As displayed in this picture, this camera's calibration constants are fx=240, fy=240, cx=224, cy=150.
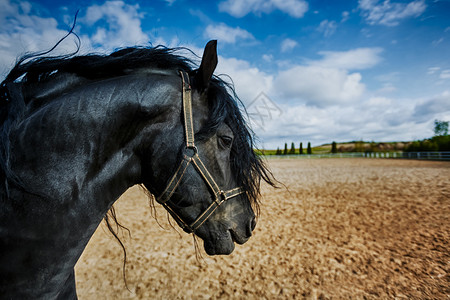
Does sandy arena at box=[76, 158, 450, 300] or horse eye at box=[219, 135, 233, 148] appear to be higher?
horse eye at box=[219, 135, 233, 148]

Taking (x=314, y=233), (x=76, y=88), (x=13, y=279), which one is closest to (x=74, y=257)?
(x=13, y=279)

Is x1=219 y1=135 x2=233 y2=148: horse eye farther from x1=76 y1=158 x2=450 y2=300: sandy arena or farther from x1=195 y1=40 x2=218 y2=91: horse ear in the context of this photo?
x1=76 y1=158 x2=450 y2=300: sandy arena

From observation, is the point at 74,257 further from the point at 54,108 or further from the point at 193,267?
the point at 193,267

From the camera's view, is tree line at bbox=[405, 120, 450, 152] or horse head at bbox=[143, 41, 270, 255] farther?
tree line at bbox=[405, 120, 450, 152]

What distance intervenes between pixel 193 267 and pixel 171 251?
3.24 feet

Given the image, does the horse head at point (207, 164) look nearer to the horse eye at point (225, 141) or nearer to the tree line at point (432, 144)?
the horse eye at point (225, 141)

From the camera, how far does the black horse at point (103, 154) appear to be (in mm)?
1289

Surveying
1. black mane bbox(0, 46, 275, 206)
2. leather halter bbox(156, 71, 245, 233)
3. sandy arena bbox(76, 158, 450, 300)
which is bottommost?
sandy arena bbox(76, 158, 450, 300)

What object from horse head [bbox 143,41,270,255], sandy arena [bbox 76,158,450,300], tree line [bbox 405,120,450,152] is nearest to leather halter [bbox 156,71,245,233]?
horse head [bbox 143,41,270,255]

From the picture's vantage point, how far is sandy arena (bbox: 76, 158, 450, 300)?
177 inches

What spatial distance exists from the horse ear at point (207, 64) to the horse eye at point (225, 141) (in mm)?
354

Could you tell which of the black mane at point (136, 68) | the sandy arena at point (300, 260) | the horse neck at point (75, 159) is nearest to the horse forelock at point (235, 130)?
the black mane at point (136, 68)

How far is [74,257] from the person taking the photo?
4.63ft

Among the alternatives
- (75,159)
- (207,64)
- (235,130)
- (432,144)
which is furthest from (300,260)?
(432,144)
